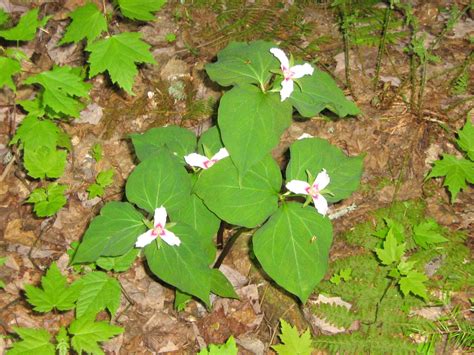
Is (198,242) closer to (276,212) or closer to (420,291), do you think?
(276,212)

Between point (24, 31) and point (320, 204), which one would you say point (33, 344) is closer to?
point (320, 204)

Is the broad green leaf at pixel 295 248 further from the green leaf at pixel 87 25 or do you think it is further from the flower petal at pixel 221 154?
the green leaf at pixel 87 25

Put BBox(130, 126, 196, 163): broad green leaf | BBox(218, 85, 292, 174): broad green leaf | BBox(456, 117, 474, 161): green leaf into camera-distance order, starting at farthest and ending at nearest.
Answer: BBox(456, 117, 474, 161): green leaf
BBox(130, 126, 196, 163): broad green leaf
BBox(218, 85, 292, 174): broad green leaf

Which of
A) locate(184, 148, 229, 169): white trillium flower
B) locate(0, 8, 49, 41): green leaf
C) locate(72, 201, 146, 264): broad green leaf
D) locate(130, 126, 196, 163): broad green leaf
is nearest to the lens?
locate(72, 201, 146, 264): broad green leaf

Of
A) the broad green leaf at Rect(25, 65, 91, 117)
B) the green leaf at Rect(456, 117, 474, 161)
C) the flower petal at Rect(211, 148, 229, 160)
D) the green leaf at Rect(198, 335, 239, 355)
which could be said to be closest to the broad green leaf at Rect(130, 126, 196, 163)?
the flower petal at Rect(211, 148, 229, 160)

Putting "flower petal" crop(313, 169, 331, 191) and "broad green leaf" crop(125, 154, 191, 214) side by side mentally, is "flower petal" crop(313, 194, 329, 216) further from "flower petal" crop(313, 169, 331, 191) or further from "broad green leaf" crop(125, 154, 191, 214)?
"broad green leaf" crop(125, 154, 191, 214)

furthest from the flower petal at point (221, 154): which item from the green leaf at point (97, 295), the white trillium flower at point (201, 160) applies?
the green leaf at point (97, 295)

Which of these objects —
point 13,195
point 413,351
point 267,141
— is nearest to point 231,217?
point 267,141

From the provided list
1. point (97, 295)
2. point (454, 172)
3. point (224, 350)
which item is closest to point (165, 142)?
point (97, 295)
